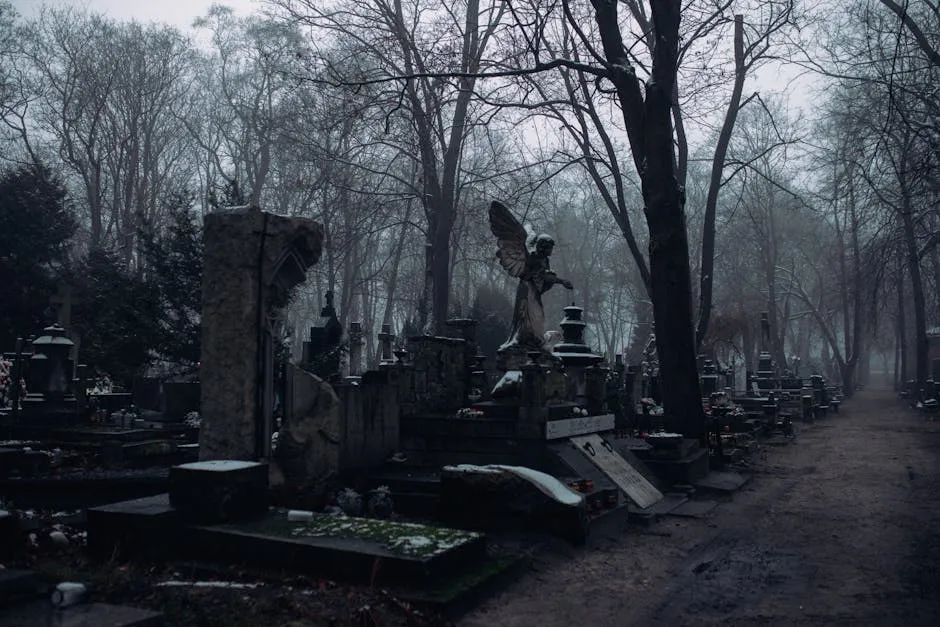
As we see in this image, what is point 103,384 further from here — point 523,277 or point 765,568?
point 765,568

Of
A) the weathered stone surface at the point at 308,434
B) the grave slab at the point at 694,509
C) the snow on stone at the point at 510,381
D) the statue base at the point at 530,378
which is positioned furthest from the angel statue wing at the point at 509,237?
the weathered stone surface at the point at 308,434

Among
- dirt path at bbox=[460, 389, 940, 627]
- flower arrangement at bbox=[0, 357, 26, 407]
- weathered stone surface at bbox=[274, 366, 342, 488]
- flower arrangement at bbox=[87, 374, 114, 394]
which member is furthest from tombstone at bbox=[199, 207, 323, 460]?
flower arrangement at bbox=[87, 374, 114, 394]

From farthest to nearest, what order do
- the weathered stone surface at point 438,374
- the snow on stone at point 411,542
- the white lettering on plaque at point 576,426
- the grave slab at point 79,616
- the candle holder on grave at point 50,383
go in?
the candle holder on grave at point 50,383
the weathered stone surface at point 438,374
the white lettering on plaque at point 576,426
the snow on stone at point 411,542
the grave slab at point 79,616

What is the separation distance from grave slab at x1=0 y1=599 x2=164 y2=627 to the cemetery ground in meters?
0.33

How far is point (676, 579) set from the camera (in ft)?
20.2

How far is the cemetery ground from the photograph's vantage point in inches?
173

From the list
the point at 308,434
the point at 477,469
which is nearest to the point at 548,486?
the point at 477,469

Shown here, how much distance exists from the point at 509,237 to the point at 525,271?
2.05 ft

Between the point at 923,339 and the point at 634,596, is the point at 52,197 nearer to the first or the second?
the point at 634,596

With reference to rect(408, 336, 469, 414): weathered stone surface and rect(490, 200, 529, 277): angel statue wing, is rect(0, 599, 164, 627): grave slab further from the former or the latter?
rect(490, 200, 529, 277): angel statue wing

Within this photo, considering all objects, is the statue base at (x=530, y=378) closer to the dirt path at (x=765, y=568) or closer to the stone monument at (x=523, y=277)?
the stone monument at (x=523, y=277)

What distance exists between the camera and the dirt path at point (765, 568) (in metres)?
5.11

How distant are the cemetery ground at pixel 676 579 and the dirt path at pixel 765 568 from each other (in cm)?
2

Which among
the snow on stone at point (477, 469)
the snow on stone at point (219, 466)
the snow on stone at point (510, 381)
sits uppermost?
the snow on stone at point (510, 381)
